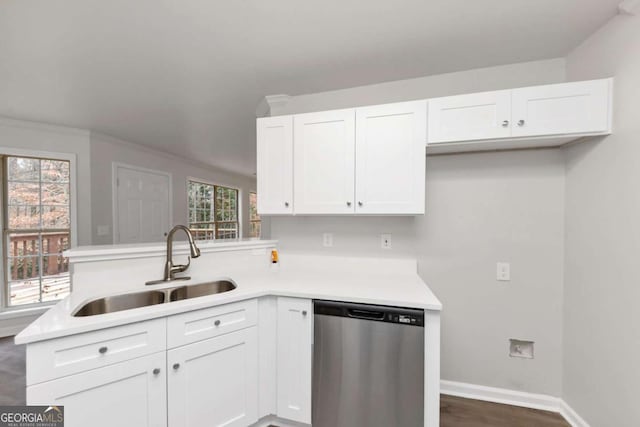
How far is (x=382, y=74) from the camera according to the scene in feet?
7.06

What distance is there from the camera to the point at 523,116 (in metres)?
1.67

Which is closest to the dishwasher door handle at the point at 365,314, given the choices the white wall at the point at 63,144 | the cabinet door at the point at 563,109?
the cabinet door at the point at 563,109

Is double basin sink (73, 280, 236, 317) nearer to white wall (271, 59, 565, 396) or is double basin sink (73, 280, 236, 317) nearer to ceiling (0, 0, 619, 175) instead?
white wall (271, 59, 565, 396)

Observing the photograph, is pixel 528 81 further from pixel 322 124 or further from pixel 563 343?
pixel 563 343

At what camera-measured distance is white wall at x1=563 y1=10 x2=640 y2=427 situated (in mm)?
1401

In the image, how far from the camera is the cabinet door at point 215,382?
1.41 metres

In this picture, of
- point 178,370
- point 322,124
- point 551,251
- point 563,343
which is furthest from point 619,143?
point 178,370

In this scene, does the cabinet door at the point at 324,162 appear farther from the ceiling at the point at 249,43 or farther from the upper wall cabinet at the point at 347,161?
the ceiling at the point at 249,43

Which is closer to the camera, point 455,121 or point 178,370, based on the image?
point 178,370

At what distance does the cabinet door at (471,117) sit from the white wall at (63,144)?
4.18 meters

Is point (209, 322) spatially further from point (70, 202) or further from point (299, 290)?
point (70, 202)

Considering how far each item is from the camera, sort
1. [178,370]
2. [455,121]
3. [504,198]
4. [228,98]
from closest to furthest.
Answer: [178,370], [455,121], [504,198], [228,98]

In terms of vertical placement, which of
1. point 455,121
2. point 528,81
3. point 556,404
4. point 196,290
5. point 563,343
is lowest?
point 556,404

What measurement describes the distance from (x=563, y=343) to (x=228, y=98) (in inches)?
133
